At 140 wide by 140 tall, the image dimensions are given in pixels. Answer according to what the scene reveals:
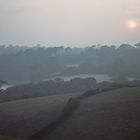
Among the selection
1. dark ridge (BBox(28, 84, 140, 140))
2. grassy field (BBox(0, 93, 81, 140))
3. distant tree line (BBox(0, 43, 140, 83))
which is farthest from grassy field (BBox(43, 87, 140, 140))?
distant tree line (BBox(0, 43, 140, 83))

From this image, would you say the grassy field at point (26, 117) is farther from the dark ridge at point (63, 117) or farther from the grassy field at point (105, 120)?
the grassy field at point (105, 120)

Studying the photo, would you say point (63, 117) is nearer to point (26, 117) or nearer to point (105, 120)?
point (26, 117)

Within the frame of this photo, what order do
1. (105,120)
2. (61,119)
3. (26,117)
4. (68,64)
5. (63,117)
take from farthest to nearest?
(68,64) → (26,117) → (63,117) → (61,119) → (105,120)

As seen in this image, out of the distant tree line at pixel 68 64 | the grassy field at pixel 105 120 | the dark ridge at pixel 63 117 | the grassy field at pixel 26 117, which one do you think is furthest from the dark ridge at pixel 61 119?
the distant tree line at pixel 68 64

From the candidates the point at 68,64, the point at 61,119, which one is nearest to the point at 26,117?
the point at 61,119

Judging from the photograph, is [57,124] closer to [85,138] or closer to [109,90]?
[85,138]

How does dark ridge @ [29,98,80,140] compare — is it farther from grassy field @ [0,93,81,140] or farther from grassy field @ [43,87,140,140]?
grassy field @ [0,93,81,140]

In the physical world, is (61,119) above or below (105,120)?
below
